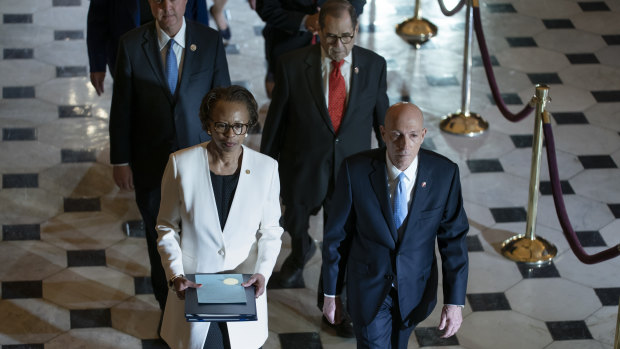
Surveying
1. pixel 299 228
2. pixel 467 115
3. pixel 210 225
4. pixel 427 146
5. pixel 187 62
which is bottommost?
pixel 427 146

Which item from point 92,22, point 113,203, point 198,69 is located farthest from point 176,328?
point 113,203

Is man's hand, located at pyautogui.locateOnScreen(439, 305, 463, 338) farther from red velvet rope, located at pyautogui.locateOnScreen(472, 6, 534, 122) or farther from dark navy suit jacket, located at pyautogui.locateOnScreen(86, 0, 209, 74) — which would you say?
red velvet rope, located at pyautogui.locateOnScreen(472, 6, 534, 122)

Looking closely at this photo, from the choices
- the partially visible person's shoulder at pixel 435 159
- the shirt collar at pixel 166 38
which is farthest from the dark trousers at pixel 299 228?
the partially visible person's shoulder at pixel 435 159

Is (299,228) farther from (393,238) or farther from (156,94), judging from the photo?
(393,238)

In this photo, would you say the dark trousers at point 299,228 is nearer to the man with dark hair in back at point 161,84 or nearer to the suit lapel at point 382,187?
the man with dark hair in back at point 161,84

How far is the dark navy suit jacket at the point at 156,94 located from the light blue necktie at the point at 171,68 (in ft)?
0.13

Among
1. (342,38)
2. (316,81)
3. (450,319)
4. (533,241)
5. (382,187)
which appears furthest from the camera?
(533,241)

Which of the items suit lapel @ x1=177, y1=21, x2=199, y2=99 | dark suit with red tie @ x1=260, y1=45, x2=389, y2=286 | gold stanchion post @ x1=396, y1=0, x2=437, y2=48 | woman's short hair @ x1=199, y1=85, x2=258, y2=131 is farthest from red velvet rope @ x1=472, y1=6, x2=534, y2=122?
woman's short hair @ x1=199, y1=85, x2=258, y2=131

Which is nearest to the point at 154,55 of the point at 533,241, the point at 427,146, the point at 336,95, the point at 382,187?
the point at 336,95

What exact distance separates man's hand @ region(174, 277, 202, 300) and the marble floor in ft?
5.74

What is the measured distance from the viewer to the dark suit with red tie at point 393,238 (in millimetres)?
4348

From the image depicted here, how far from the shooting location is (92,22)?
6.17 m

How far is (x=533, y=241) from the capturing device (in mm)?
6758

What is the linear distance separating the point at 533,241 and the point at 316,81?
7.20 ft
